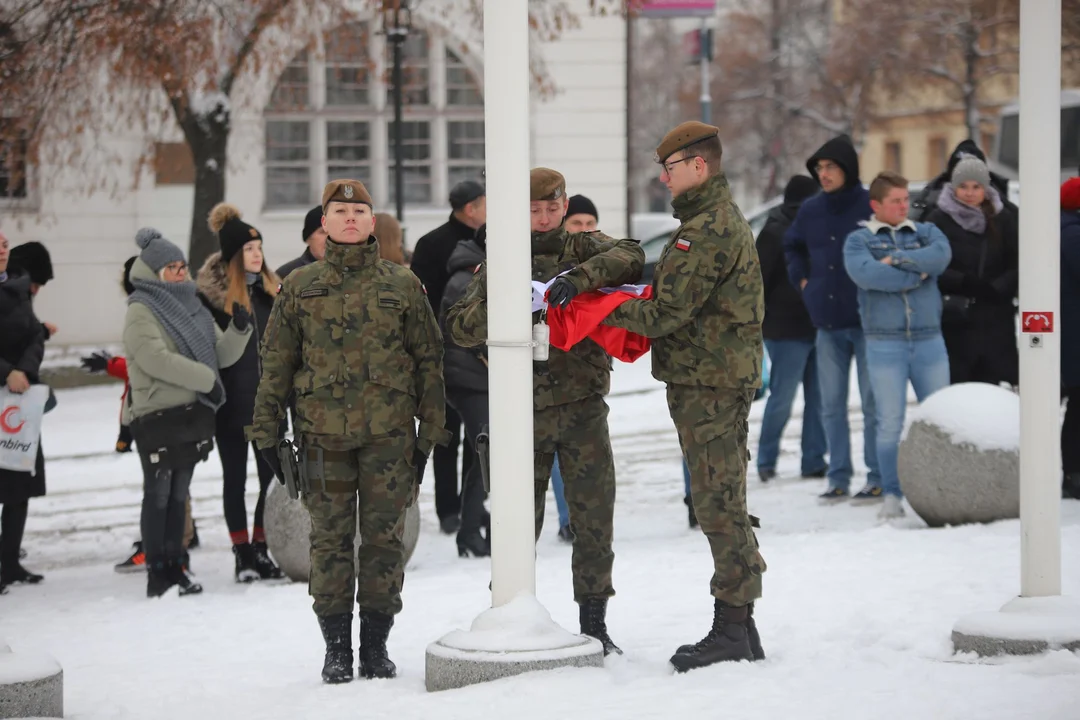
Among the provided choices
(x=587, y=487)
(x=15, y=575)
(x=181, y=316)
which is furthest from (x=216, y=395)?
(x=587, y=487)

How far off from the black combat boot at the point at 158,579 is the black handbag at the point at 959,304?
5171 millimetres

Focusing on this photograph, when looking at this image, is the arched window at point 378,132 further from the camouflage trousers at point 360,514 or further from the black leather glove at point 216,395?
the camouflage trousers at point 360,514

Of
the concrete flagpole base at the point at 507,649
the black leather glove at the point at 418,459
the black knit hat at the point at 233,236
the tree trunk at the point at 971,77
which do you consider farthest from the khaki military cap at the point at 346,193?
the tree trunk at the point at 971,77

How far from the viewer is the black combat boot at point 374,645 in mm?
6223

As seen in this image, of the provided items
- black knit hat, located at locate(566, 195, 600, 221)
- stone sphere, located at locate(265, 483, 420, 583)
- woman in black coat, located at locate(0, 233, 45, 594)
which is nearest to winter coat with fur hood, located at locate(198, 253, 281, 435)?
stone sphere, located at locate(265, 483, 420, 583)

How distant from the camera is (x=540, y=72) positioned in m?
24.1

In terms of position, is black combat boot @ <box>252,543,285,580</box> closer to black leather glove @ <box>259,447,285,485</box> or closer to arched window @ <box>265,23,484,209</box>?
black leather glove @ <box>259,447,285,485</box>

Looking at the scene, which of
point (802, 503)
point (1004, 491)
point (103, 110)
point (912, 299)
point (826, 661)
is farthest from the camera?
point (103, 110)

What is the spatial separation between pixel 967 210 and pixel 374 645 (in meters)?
5.69

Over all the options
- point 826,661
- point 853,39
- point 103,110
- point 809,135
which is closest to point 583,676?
point 826,661

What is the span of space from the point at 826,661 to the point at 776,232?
18.9 ft

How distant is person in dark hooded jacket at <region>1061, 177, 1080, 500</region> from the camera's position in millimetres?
9641

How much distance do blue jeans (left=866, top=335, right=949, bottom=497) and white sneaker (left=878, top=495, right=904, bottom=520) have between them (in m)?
0.16

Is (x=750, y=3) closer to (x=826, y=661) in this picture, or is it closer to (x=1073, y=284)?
(x=1073, y=284)
